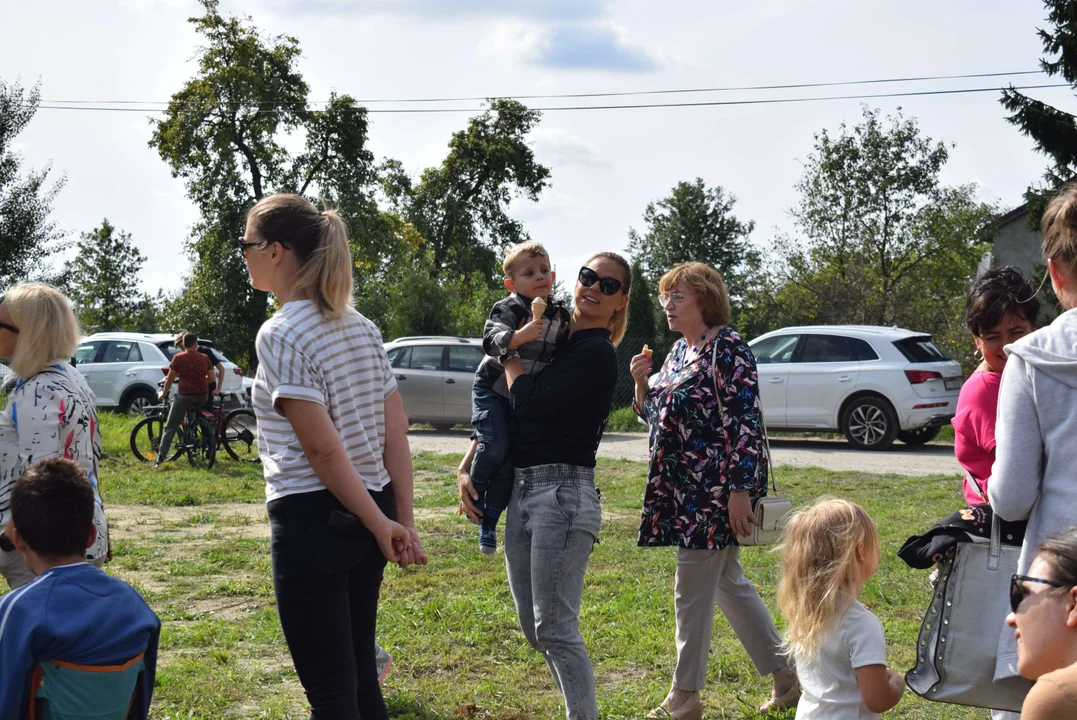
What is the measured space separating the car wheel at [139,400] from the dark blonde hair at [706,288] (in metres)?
16.3

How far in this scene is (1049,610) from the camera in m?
2.30

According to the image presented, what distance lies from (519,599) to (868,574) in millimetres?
1206

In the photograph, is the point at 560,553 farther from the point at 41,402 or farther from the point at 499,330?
the point at 41,402

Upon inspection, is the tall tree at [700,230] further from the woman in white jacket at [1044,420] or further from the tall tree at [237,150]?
the woman in white jacket at [1044,420]

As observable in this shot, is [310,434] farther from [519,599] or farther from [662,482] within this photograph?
[662,482]

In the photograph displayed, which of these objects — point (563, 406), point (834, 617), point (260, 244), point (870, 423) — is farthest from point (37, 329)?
point (870, 423)

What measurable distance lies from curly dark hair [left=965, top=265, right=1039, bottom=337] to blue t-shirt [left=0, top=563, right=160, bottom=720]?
105 inches

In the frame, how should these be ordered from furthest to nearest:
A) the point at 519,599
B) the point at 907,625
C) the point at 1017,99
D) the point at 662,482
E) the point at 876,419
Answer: the point at 1017,99
the point at 876,419
the point at 907,625
the point at 662,482
the point at 519,599

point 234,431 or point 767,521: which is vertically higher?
point 767,521

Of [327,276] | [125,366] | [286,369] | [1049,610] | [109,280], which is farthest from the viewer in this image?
[109,280]

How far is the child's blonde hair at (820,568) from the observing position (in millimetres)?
3131

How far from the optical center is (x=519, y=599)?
3.74m

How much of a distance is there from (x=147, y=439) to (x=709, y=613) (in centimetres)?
1191

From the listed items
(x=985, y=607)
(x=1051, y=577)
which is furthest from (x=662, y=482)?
(x=1051, y=577)
